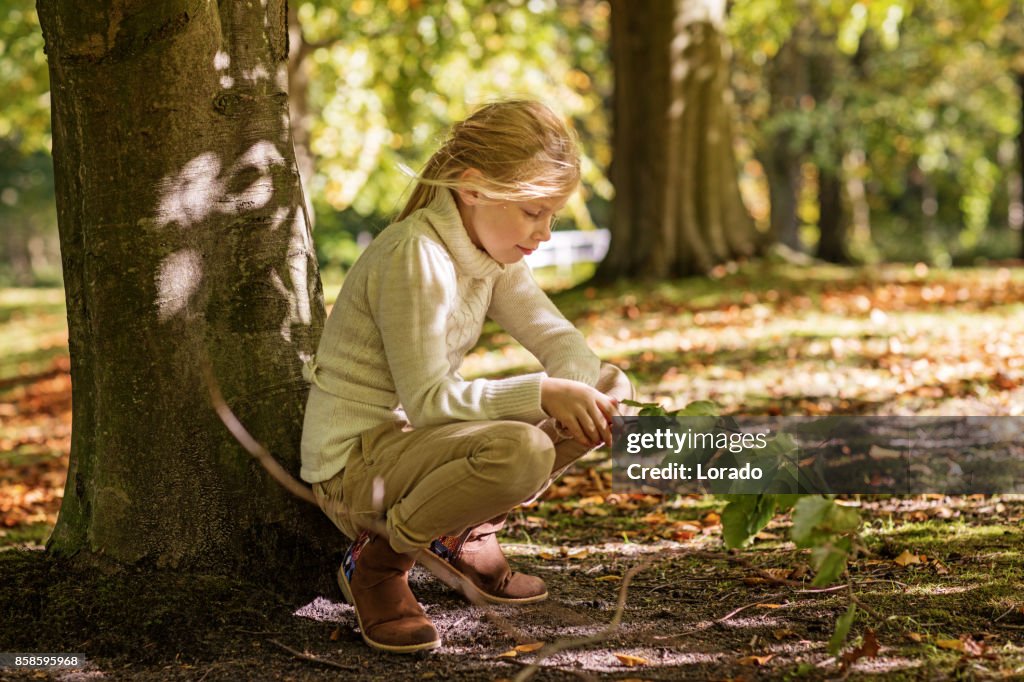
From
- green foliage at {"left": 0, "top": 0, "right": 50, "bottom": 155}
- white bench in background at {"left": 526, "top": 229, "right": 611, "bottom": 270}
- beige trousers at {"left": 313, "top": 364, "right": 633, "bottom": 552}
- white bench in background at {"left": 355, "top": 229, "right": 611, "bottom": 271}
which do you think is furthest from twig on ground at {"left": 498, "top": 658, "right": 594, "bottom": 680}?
white bench in background at {"left": 526, "top": 229, "right": 611, "bottom": 270}

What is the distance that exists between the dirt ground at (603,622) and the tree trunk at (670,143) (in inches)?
282

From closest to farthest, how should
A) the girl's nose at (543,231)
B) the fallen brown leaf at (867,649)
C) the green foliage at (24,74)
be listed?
the fallen brown leaf at (867,649) < the girl's nose at (543,231) < the green foliage at (24,74)

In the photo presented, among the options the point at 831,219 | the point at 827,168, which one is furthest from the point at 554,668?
the point at 827,168

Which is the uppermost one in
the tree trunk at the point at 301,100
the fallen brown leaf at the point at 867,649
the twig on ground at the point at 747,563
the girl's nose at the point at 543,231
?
the tree trunk at the point at 301,100

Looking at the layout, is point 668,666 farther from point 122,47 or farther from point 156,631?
point 122,47

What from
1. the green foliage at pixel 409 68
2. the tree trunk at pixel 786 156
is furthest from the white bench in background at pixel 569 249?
the green foliage at pixel 409 68

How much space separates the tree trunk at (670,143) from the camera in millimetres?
10297

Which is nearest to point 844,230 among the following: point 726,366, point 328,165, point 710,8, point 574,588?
point 710,8

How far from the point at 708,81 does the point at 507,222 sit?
27.2ft

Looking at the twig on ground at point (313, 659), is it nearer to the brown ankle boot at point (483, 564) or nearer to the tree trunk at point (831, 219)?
the brown ankle boot at point (483, 564)

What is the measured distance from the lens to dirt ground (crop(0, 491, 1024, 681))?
259cm

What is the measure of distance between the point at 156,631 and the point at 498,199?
1503 mm

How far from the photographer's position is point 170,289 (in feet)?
9.94

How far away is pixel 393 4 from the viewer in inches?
563
